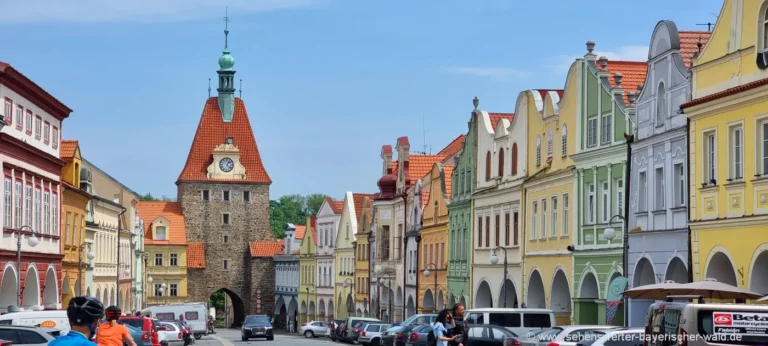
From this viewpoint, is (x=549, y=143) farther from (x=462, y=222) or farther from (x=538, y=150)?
(x=462, y=222)

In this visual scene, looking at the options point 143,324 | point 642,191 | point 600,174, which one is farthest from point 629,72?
point 143,324

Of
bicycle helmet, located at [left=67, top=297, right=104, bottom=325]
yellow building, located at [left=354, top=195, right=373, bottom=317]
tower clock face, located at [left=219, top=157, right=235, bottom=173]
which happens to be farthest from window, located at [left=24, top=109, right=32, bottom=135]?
tower clock face, located at [left=219, top=157, right=235, bottom=173]

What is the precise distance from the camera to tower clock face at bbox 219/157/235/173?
13575 centimetres

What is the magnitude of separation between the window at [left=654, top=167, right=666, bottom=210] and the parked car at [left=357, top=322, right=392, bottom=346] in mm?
27552

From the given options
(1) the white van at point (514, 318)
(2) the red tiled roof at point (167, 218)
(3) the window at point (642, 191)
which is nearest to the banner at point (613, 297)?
(1) the white van at point (514, 318)

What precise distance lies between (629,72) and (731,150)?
14.9m

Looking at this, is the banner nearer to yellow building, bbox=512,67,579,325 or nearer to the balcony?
yellow building, bbox=512,67,579,325

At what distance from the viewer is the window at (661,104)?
37.8 meters

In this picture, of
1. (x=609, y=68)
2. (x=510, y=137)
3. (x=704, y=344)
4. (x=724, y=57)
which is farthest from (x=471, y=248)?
(x=704, y=344)

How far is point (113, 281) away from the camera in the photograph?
282ft

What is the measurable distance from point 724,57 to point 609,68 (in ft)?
46.2

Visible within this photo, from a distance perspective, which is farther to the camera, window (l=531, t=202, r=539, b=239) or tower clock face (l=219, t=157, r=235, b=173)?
tower clock face (l=219, t=157, r=235, b=173)

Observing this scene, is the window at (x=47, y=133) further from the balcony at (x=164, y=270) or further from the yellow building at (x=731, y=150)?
the balcony at (x=164, y=270)

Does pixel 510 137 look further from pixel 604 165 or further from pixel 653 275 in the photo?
pixel 653 275
